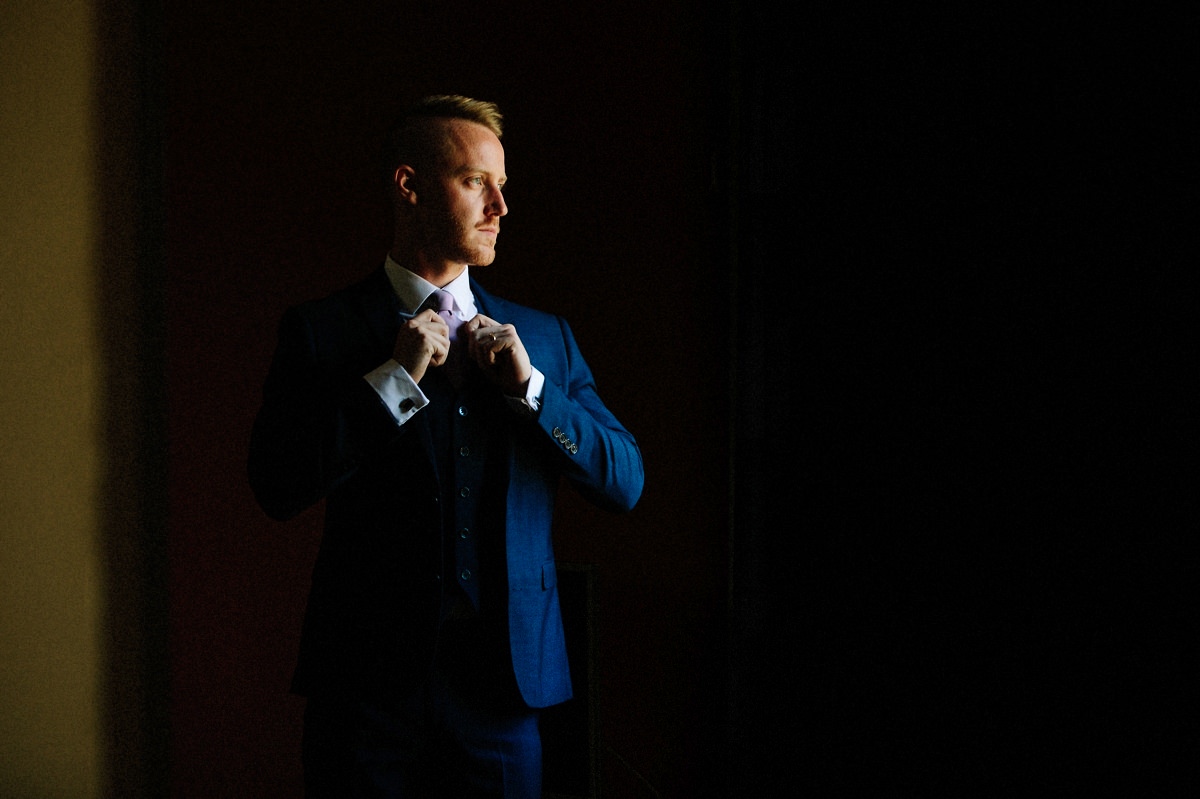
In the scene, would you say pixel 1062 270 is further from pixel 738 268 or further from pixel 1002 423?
pixel 738 268

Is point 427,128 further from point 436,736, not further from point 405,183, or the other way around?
point 436,736

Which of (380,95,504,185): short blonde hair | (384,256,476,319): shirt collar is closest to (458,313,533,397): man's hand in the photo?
(384,256,476,319): shirt collar

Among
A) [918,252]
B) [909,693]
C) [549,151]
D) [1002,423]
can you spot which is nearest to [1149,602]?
[1002,423]

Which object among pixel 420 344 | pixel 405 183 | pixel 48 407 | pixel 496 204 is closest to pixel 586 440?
pixel 420 344

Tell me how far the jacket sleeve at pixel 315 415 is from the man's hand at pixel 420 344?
70 millimetres

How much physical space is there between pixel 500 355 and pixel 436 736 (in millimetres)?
613

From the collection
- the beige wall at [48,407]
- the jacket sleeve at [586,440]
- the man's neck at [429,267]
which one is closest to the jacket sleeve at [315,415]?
the man's neck at [429,267]

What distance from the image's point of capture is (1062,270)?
3.97ft

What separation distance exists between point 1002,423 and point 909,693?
51 cm

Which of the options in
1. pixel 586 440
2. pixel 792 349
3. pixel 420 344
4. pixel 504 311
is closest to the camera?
pixel 420 344

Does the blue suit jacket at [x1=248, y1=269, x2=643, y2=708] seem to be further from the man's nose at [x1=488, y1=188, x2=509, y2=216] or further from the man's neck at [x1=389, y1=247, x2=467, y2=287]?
the man's nose at [x1=488, y1=188, x2=509, y2=216]

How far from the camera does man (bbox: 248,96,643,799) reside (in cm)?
125

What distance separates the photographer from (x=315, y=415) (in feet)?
4.12

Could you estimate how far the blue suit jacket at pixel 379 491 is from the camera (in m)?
1.25
